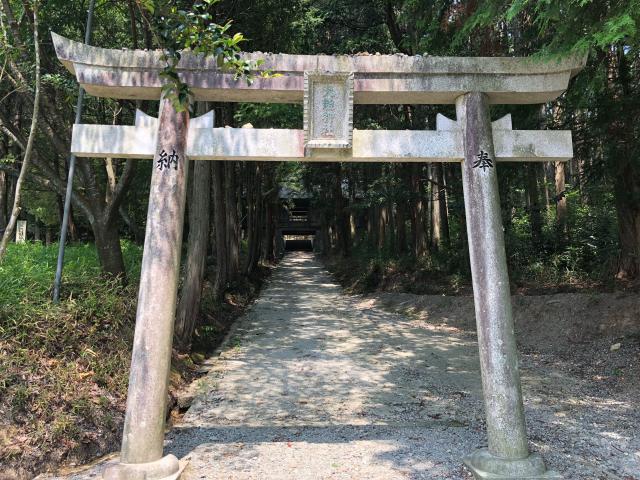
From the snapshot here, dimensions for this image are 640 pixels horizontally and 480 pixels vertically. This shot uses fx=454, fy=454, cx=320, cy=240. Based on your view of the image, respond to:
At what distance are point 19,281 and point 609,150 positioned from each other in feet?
31.7

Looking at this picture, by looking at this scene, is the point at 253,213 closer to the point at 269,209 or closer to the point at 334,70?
the point at 269,209

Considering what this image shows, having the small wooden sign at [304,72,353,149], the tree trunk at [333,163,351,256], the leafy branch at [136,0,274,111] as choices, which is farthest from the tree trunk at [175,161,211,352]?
the tree trunk at [333,163,351,256]

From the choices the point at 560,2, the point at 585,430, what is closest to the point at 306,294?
the point at 585,430

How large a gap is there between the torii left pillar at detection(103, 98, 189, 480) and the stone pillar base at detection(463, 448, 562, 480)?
256 cm

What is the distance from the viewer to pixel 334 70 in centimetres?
429

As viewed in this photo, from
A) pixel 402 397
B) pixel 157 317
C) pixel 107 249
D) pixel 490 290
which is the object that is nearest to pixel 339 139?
pixel 490 290

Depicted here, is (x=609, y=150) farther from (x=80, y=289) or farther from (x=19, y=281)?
(x=19, y=281)

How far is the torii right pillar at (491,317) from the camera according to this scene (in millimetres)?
3814

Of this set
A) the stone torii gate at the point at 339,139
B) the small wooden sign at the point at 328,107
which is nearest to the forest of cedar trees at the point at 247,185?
the stone torii gate at the point at 339,139

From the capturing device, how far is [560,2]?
4164 millimetres

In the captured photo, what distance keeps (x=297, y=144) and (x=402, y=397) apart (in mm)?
3940

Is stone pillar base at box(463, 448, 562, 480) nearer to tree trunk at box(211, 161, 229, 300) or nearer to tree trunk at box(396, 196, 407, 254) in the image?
tree trunk at box(211, 161, 229, 300)

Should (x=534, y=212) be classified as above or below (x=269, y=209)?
below

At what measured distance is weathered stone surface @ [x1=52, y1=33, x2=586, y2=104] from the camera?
4.21 meters
